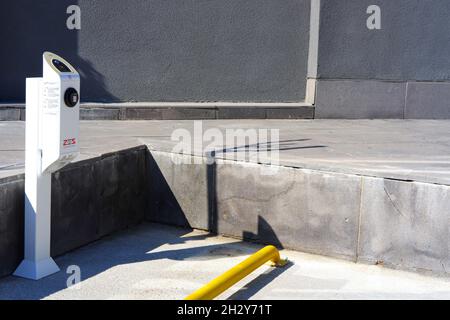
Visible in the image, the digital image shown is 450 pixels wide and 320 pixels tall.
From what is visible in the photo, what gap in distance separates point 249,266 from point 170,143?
222cm

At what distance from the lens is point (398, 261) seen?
5344mm

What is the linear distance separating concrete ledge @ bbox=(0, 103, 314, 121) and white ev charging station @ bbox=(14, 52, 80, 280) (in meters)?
3.86

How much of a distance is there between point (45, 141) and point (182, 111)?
4514mm

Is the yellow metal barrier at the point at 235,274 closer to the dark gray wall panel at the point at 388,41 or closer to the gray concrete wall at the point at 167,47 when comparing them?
the gray concrete wall at the point at 167,47

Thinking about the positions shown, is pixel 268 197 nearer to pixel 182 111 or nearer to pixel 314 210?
pixel 314 210

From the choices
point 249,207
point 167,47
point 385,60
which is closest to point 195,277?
point 249,207

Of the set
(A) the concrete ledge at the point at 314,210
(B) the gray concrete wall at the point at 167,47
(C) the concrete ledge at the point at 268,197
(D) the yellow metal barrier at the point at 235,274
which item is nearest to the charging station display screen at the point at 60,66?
(C) the concrete ledge at the point at 268,197

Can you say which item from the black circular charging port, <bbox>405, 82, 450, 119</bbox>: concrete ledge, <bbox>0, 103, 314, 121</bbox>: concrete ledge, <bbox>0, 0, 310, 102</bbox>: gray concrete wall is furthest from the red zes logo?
<bbox>405, 82, 450, 119</bbox>: concrete ledge

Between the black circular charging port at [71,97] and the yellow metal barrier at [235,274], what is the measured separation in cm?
154

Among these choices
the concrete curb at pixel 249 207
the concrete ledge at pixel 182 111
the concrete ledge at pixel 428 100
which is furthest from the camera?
the concrete ledge at pixel 428 100

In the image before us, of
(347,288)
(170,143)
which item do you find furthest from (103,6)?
(347,288)

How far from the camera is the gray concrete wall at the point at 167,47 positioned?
29.2 feet

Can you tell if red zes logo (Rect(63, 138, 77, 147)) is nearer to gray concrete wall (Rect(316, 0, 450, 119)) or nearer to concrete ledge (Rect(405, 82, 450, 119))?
gray concrete wall (Rect(316, 0, 450, 119))

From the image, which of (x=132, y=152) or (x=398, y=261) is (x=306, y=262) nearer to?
(x=398, y=261)
